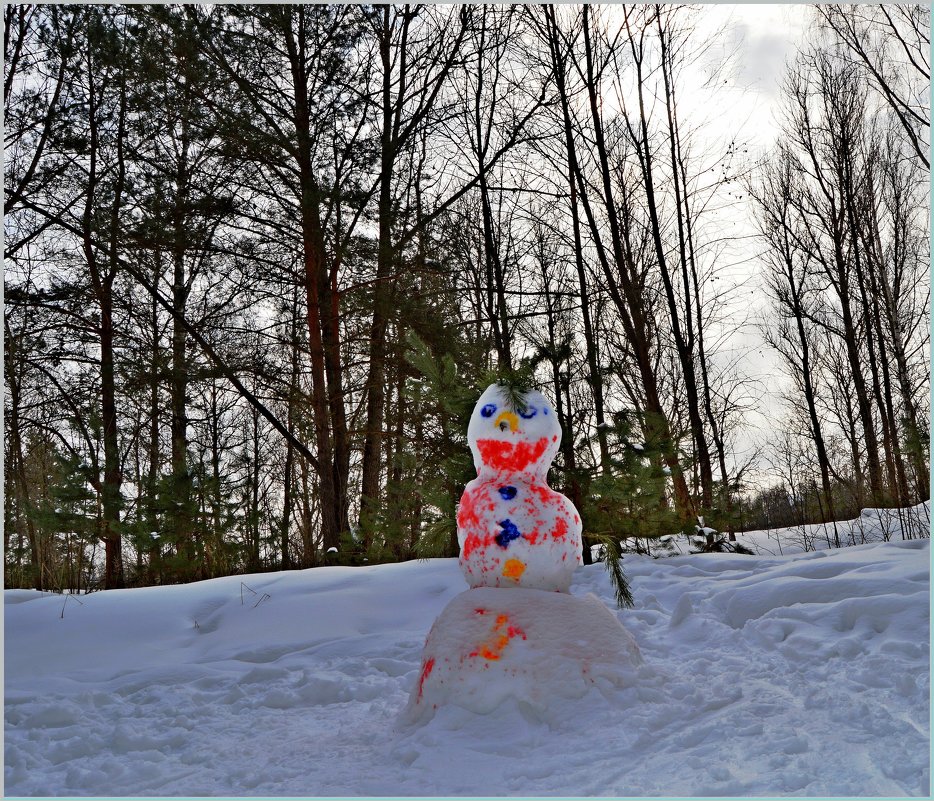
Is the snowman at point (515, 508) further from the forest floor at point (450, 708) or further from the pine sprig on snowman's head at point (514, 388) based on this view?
the forest floor at point (450, 708)

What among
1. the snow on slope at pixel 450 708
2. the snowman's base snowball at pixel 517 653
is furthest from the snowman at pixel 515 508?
the snow on slope at pixel 450 708

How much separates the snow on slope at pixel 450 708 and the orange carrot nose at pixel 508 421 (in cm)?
124

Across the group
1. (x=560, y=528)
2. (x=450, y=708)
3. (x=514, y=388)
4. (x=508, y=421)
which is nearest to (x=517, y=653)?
(x=450, y=708)

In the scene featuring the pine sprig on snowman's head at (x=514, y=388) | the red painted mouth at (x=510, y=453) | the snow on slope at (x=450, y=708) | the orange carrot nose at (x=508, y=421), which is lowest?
the snow on slope at (x=450, y=708)

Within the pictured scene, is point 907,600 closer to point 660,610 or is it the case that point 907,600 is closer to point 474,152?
point 660,610

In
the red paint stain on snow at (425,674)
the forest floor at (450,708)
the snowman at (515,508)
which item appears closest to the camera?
the forest floor at (450,708)

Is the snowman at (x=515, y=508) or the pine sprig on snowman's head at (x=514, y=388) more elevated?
the pine sprig on snowman's head at (x=514, y=388)

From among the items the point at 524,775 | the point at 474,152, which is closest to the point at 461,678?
the point at 524,775

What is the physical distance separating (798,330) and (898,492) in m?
8.31

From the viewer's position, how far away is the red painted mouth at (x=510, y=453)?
3.38 meters

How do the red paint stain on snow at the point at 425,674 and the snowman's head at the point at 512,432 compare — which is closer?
the red paint stain on snow at the point at 425,674

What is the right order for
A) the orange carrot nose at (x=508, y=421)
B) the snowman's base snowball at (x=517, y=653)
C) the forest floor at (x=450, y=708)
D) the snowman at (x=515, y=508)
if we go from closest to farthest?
the forest floor at (x=450, y=708), the snowman's base snowball at (x=517, y=653), the snowman at (x=515, y=508), the orange carrot nose at (x=508, y=421)

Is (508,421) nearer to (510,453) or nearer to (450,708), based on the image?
(510,453)

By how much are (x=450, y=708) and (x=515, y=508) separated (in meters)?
0.93
